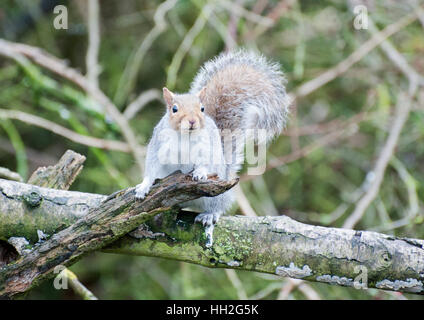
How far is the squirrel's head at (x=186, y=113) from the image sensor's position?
158cm

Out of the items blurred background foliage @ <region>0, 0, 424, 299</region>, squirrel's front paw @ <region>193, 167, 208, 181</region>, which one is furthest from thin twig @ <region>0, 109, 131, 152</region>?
squirrel's front paw @ <region>193, 167, 208, 181</region>

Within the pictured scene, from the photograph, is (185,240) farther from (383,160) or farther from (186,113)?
(383,160)

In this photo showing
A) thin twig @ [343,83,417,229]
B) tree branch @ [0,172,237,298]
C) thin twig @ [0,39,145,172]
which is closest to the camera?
tree branch @ [0,172,237,298]

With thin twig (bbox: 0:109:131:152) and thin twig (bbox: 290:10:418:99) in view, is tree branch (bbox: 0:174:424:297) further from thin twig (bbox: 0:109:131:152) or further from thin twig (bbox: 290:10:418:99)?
thin twig (bbox: 290:10:418:99)

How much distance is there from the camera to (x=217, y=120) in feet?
6.36

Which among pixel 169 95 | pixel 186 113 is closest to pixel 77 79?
pixel 169 95

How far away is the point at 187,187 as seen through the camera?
1329mm

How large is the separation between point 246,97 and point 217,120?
14 cm

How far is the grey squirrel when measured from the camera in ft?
5.34

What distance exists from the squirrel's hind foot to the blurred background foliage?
880 millimetres

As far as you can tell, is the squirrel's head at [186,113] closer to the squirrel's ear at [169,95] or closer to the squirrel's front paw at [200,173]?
the squirrel's ear at [169,95]

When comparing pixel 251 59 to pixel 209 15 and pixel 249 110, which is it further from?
pixel 209 15

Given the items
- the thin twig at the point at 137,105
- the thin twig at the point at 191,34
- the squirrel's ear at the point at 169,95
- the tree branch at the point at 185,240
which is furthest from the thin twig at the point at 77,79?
the tree branch at the point at 185,240
